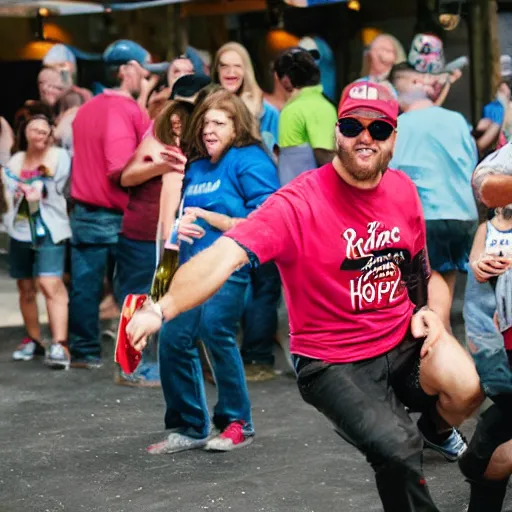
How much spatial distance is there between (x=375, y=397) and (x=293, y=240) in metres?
0.59

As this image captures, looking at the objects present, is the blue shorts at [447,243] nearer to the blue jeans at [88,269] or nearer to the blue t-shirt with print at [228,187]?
the blue t-shirt with print at [228,187]

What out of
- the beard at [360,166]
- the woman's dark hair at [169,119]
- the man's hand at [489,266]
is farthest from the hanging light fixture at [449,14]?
the beard at [360,166]

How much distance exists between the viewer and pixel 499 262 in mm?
5176

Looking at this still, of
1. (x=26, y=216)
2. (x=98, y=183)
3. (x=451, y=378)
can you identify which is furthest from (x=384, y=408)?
(x=26, y=216)

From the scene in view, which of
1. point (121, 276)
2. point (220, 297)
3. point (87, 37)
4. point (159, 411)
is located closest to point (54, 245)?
point (121, 276)

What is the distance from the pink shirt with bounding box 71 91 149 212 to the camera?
354 inches

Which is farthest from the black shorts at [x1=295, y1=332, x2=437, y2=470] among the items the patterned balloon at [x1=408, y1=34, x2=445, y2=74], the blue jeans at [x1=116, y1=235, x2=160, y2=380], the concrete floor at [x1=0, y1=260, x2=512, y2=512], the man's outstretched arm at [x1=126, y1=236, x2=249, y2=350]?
the blue jeans at [x1=116, y1=235, x2=160, y2=380]

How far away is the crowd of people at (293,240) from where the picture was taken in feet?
15.7

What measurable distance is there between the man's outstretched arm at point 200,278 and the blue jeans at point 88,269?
483cm

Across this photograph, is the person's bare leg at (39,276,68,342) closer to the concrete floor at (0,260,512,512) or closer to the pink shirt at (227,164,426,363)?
the concrete floor at (0,260,512,512)

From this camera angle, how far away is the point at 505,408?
511cm

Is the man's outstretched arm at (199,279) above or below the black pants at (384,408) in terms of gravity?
above

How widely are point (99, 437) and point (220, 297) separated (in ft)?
3.33

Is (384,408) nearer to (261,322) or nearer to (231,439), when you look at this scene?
(231,439)
